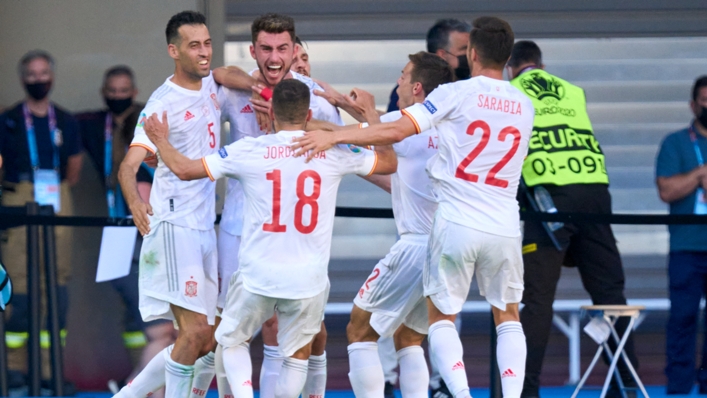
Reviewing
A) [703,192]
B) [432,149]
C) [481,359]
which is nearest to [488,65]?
[432,149]

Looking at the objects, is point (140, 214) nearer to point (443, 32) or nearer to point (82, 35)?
point (443, 32)

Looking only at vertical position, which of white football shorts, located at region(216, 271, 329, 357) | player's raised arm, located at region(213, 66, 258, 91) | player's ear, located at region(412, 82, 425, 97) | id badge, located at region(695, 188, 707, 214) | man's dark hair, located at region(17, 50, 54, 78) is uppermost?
man's dark hair, located at region(17, 50, 54, 78)

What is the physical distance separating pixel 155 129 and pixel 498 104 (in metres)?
1.64

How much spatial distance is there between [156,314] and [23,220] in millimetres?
1414

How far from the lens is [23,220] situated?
20.4ft

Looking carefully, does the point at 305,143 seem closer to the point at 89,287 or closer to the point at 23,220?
the point at 23,220

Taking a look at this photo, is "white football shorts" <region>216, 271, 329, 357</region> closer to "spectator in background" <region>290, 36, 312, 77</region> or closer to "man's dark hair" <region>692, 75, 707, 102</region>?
"spectator in background" <region>290, 36, 312, 77</region>

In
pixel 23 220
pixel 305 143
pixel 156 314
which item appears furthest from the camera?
pixel 23 220

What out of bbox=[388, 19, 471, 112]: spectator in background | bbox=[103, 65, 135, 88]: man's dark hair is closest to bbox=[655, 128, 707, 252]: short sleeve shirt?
bbox=[388, 19, 471, 112]: spectator in background

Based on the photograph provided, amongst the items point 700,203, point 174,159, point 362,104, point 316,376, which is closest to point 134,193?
point 174,159

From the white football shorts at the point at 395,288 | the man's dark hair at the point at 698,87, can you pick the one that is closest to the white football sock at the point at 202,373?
the white football shorts at the point at 395,288

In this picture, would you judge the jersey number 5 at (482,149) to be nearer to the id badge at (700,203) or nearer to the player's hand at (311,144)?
the player's hand at (311,144)

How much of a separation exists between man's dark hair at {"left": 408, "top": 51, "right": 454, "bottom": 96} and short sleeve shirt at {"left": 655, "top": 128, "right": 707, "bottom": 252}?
234 centimetres

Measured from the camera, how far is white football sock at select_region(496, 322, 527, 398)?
16.6 feet
